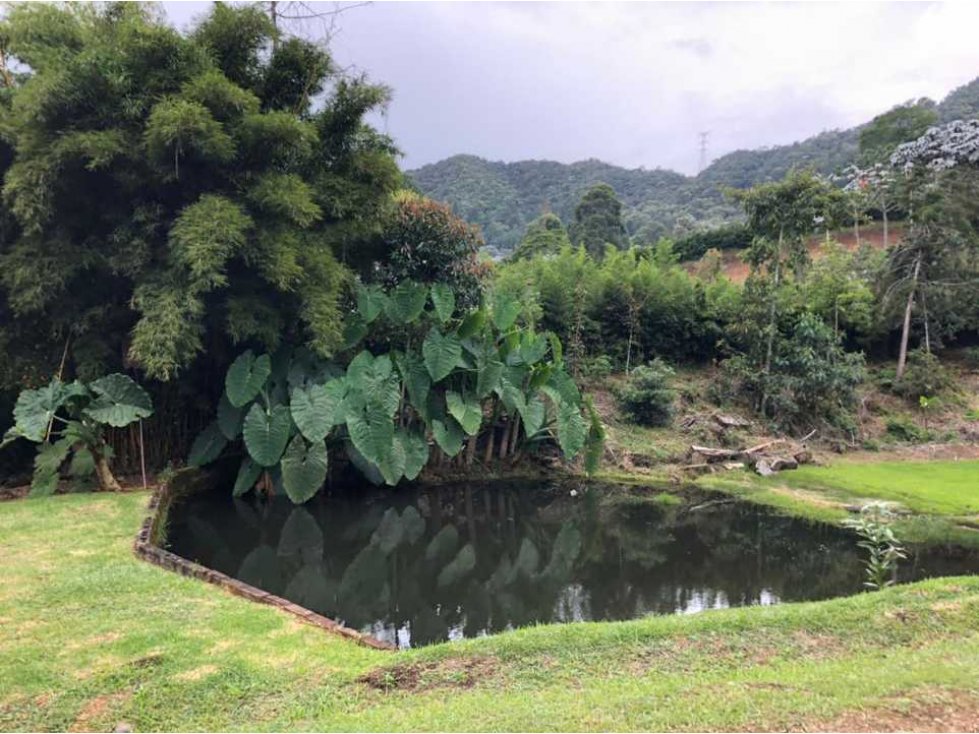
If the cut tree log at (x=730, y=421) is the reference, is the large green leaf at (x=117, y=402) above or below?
above

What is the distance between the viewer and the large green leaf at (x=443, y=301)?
8656 mm

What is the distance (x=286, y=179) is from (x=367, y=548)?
162 inches

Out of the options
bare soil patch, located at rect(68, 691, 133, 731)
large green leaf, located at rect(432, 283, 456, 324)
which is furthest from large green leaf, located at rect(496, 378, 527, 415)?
bare soil patch, located at rect(68, 691, 133, 731)

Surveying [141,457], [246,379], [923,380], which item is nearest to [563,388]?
[246,379]

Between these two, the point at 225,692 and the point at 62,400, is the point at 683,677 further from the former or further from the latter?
the point at 62,400

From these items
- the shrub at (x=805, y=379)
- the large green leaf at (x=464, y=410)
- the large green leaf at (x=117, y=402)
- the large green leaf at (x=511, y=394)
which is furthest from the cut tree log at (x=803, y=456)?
the large green leaf at (x=117, y=402)

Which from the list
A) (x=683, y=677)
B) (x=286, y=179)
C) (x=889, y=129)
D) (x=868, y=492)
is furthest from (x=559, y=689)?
(x=889, y=129)

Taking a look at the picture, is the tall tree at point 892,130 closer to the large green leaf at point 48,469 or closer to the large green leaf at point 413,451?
the large green leaf at point 413,451

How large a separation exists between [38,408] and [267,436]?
7.70 ft

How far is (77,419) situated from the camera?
7074 millimetres

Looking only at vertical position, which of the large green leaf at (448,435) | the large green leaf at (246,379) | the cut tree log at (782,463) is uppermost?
the large green leaf at (246,379)

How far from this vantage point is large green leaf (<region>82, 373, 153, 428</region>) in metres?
6.99

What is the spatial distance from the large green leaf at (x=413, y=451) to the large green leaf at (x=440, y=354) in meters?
0.79

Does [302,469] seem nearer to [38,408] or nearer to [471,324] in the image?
[38,408]
